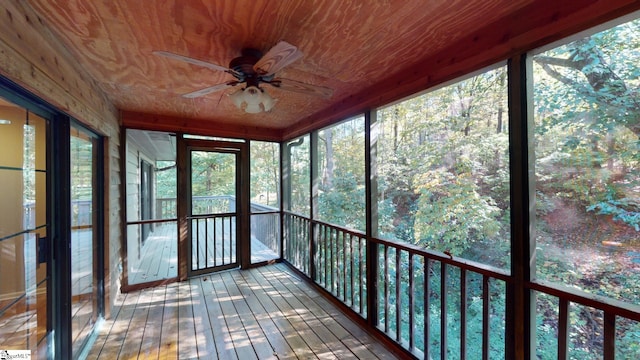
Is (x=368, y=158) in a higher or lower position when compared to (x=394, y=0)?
lower

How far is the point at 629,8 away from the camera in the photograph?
1.07m

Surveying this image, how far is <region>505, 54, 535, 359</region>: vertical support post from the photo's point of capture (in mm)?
1379

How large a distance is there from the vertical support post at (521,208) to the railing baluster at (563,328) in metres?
0.11

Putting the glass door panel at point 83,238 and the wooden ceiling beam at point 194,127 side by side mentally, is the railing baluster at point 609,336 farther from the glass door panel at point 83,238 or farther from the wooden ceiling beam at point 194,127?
the wooden ceiling beam at point 194,127

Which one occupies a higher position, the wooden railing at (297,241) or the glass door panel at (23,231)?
the glass door panel at (23,231)

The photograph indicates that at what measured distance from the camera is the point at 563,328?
1308mm

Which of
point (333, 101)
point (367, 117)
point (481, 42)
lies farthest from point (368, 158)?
point (481, 42)

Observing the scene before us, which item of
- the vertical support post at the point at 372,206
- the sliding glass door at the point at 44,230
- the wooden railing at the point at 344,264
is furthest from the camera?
the wooden railing at the point at 344,264

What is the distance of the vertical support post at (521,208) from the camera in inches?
54.3

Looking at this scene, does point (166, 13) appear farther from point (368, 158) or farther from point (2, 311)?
point (368, 158)

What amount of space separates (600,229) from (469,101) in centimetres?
211

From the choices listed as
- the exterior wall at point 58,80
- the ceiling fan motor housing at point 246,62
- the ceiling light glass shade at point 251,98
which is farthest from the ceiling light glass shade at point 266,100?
the exterior wall at point 58,80

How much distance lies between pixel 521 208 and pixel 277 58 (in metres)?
1.55

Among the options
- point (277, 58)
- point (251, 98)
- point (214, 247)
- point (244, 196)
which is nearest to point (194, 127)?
point (244, 196)
